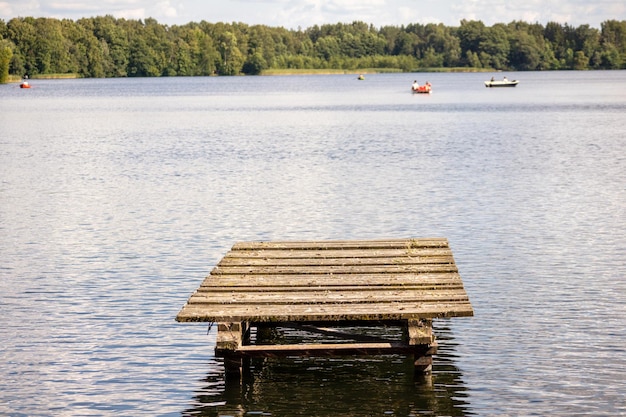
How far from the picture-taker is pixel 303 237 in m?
29.4

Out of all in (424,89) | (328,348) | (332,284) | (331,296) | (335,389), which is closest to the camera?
(328,348)

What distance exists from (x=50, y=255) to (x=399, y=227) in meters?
10.5

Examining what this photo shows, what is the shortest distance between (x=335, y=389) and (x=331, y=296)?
143 cm

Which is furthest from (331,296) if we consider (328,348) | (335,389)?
(335,389)

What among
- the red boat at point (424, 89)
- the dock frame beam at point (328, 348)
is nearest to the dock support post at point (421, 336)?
the dock frame beam at point (328, 348)

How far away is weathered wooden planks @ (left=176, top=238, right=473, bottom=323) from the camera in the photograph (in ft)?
48.4

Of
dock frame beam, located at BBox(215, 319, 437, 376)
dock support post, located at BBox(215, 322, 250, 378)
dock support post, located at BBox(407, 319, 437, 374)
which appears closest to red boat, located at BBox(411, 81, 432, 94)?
dock frame beam, located at BBox(215, 319, 437, 376)

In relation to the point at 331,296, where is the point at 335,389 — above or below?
below

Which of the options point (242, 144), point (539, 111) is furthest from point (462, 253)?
point (539, 111)

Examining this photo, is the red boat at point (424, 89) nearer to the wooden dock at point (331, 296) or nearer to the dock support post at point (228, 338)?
the wooden dock at point (331, 296)

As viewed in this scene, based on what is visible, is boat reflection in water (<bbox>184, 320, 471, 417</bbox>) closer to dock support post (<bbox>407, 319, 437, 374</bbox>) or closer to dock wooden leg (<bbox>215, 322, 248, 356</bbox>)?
dock support post (<bbox>407, 319, 437, 374</bbox>)

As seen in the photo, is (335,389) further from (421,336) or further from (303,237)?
(303,237)

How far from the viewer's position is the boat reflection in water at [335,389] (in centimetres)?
1477

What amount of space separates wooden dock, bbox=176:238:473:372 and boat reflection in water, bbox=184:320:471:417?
1.49ft
